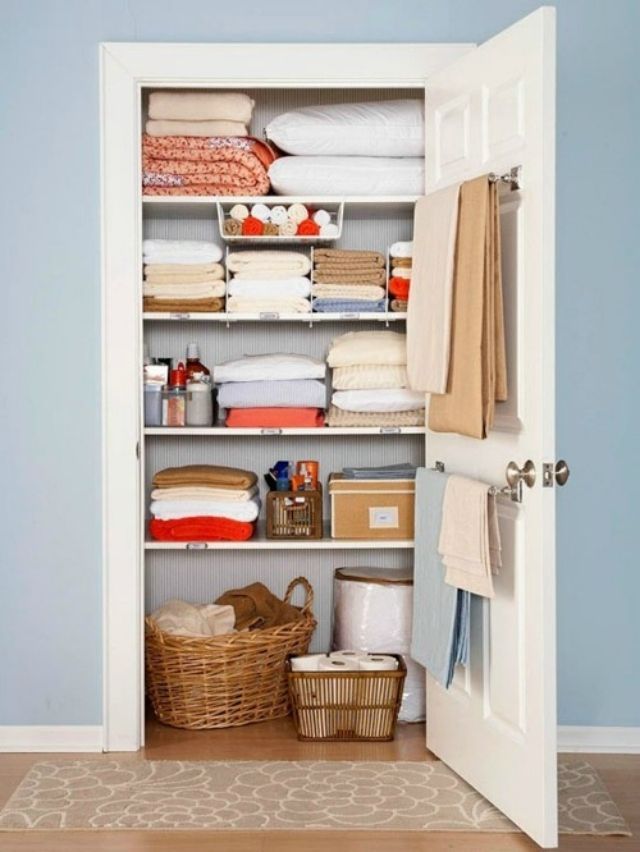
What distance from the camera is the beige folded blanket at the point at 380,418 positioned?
13.0 feet

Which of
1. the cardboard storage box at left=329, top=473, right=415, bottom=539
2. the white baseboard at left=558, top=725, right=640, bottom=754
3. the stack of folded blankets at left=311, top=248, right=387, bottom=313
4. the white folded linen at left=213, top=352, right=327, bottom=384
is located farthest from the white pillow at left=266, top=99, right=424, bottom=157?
the white baseboard at left=558, top=725, right=640, bottom=754

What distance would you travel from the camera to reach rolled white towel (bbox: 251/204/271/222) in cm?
390

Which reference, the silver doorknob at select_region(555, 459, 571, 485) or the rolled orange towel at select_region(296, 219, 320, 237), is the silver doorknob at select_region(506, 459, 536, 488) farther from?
the rolled orange towel at select_region(296, 219, 320, 237)

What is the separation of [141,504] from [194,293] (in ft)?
2.30

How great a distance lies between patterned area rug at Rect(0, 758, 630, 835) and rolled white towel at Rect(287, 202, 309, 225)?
5.53ft

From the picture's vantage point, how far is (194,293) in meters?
3.94

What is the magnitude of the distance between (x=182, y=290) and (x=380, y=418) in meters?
0.76

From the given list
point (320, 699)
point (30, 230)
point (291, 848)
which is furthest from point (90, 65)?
point (291, 848)

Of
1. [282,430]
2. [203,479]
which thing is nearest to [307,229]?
[282,430]

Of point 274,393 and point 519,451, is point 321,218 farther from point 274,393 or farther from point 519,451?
point 519,451

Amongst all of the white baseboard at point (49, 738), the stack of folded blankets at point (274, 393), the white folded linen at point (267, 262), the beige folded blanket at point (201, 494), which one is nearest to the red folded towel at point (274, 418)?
the stack of folded blankets at point (274, 393)

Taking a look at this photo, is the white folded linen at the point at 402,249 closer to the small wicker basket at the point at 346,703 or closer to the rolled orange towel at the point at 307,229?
the rolled orange towel at the point at 307,229

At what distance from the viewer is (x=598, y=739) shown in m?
3.81

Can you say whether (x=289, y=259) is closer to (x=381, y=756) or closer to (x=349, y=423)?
(x=349, y=423)
